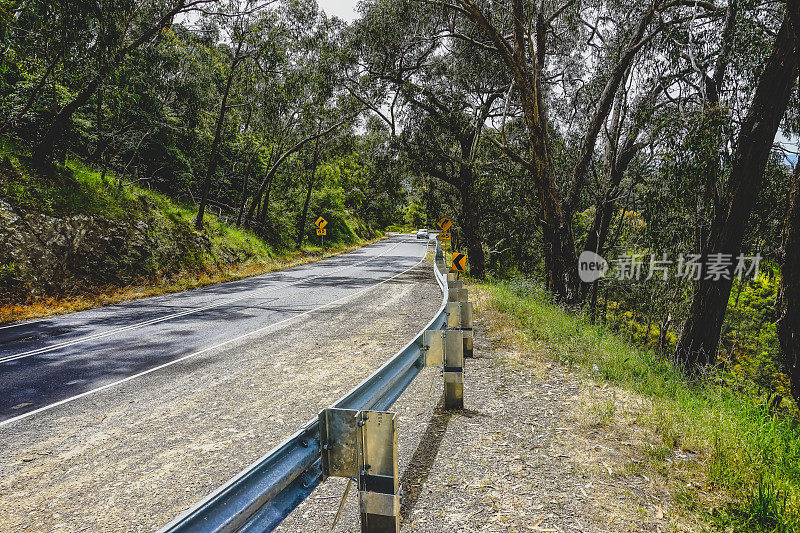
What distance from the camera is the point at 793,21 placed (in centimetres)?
494

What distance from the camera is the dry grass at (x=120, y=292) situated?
1090 centimetres

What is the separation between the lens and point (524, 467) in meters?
3.57

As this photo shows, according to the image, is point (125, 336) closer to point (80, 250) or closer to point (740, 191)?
point (80, 250)

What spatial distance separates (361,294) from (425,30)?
10142 millimetres

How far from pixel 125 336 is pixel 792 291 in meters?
10.5

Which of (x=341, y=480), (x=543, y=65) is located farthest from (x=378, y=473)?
(x=543, y=65)

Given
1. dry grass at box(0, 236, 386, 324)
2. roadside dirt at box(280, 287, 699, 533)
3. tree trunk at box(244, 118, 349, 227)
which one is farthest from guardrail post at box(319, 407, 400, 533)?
tree trunk at box(244, 118, 349, 227)

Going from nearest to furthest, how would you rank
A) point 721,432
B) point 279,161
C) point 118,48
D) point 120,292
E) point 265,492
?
1. point 265,492
2. point 721,432
3. point 118,48
4. point 120,292
5. point 279,161

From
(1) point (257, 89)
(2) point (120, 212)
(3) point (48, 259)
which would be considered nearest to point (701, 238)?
(3) point (48, 259)

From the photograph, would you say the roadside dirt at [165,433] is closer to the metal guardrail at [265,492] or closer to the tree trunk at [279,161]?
the metal guardrail at [265,492]

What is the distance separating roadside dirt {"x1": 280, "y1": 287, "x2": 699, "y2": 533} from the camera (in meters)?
2.96

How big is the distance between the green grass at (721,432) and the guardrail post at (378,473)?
218cm

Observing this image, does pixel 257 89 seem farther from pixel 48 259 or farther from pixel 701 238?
pixel 701 238
